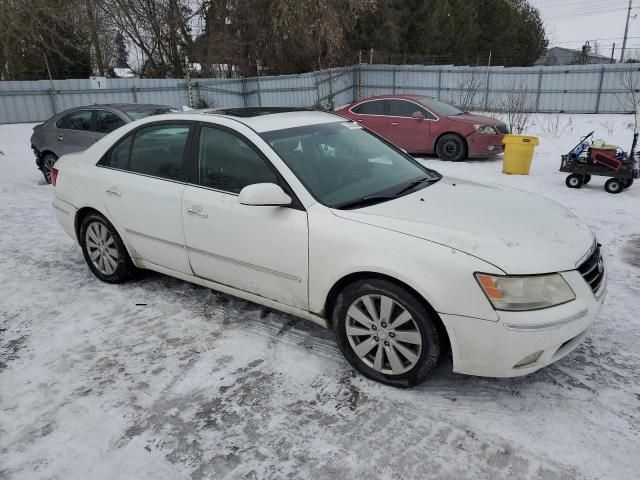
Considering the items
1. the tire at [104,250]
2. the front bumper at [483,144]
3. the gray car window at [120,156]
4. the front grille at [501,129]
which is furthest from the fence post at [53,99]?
the gray car window at [120,156]

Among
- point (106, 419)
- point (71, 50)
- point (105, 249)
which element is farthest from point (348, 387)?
point (71, 50)

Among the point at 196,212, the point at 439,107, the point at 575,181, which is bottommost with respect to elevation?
the point at 575,181

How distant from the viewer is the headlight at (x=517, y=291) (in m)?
2.50

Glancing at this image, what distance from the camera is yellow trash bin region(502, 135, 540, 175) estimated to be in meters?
9.01

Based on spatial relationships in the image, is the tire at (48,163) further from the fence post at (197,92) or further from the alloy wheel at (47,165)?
the fence post at (197,92)

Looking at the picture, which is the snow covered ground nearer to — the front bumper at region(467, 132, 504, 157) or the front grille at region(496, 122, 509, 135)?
the front bumper at region(467, 132, 504, 157)

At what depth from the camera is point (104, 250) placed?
4426mm

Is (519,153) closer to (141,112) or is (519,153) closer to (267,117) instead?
(267,117)

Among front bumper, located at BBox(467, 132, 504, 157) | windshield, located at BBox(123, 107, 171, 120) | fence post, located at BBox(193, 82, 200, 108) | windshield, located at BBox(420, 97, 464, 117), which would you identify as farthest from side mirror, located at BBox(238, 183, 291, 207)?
fence post, located at BBox(193, 82, 200, 108)

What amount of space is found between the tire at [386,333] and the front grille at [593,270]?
906mm

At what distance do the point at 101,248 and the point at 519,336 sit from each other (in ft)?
11.9

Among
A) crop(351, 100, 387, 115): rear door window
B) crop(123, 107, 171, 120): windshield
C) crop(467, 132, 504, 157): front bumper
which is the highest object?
crop(123, 107, 171, 120): windshield

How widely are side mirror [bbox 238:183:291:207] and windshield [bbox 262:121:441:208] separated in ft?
0.68

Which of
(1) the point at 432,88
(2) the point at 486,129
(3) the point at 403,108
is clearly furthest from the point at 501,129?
(1) the point at 432,88
